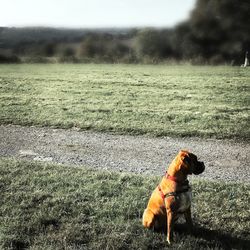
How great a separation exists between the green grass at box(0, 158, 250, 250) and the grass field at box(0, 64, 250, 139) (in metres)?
3.66

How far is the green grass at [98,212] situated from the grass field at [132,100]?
3665 mm

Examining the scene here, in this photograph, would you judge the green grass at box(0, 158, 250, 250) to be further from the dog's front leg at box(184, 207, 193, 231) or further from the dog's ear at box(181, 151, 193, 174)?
the dog's ear at box(181, 151, 193, 174)

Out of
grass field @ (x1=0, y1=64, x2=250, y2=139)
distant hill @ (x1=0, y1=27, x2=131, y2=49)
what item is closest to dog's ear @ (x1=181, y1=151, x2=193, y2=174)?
distant hill @ (x1=0, y1=27, x2=131, y2=49)

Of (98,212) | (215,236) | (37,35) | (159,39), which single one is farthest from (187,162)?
(37,35)

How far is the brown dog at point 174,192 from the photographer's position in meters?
4.79

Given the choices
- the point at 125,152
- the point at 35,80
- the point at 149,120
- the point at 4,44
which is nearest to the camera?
the point at 4,44

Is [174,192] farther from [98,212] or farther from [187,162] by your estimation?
[98,212]

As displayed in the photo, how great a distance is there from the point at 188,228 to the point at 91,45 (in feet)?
11.6

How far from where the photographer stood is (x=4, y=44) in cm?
651

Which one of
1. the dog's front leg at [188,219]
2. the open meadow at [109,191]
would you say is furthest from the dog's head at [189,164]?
the open meadow at [109,191]

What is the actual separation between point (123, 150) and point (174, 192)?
4363 mm

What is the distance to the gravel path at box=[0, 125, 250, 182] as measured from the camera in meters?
8.18

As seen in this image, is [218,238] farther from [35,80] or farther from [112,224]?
[35,80]

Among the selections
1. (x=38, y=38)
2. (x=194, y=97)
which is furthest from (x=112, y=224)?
(x=194, y=97)
